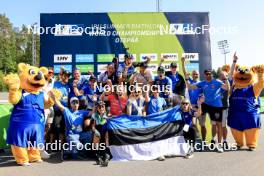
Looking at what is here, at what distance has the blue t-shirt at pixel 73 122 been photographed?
8219mm

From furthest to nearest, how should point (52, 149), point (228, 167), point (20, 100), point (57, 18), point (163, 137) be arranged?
point (57, 18)
point (52, 149)
point (163, 137)
point (20, 100)
point (228, 167)

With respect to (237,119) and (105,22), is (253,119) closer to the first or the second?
(237,119)

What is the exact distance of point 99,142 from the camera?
7992 millimetres

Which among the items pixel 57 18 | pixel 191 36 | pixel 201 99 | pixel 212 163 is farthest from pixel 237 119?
pixel 57 18

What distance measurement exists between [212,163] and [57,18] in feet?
23.4

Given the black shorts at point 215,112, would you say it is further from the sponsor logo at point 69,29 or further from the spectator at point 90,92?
the sponsor logo at point 69,29

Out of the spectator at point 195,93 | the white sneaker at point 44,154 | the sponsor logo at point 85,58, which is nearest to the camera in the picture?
the white sneaker at point 44,154

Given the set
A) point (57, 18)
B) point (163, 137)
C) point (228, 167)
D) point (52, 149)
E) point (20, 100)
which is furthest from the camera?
point (57, 18)

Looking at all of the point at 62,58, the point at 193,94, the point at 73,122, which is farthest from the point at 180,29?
the point at 73,122

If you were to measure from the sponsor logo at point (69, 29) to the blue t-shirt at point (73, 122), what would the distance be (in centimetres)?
422

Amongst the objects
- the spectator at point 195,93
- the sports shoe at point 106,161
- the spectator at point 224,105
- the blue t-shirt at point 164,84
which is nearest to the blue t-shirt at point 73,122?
the sports shoe at point 106,161

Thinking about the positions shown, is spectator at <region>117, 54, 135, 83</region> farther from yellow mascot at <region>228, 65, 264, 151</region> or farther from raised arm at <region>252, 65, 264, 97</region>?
raised arm at <region>252, 65, 264, 97</region>

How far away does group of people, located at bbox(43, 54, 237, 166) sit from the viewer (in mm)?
8211

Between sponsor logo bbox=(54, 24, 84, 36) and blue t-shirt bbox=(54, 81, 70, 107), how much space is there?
302cm
